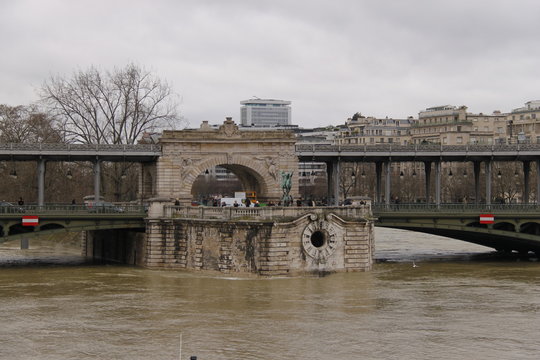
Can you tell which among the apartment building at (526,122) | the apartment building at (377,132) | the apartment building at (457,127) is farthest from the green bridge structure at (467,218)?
the apartment building at (377,132)

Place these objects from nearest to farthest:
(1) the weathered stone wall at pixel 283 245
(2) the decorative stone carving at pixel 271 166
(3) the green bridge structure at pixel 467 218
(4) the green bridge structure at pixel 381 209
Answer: (1) the weathered stone wall at pixel 283 245
(4) the green bridge structure at pixel 381 209
(3) the green bridge structure at pixel 467 218
(2) the decorative stone carving at pixel 271 166

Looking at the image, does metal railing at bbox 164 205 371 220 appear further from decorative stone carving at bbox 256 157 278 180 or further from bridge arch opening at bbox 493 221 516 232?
bridge arch opening at bbox 493 221 516 232

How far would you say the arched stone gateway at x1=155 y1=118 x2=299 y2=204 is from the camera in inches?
2494

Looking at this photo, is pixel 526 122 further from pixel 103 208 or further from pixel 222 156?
pixel 103 208

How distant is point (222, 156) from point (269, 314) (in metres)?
23.4

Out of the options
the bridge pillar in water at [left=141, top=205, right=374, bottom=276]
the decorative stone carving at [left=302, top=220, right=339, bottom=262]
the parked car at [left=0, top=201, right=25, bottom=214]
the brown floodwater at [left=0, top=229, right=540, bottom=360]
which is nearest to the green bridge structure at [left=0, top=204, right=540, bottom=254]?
the parked car at [left=0, top=201, right=25, bottom=214]

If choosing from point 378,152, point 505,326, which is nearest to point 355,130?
point 378,152

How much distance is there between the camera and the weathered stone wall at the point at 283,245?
167 feet

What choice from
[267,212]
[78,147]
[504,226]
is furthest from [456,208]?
[78,147]

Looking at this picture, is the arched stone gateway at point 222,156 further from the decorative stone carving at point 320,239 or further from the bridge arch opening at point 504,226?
the bridge arch opening at point 504,226

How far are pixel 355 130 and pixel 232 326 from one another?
113738 millimetres

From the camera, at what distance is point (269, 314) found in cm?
4200

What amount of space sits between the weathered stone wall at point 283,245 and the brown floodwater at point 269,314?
2.87ft

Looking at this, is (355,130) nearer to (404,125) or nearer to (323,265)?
(404,125)
